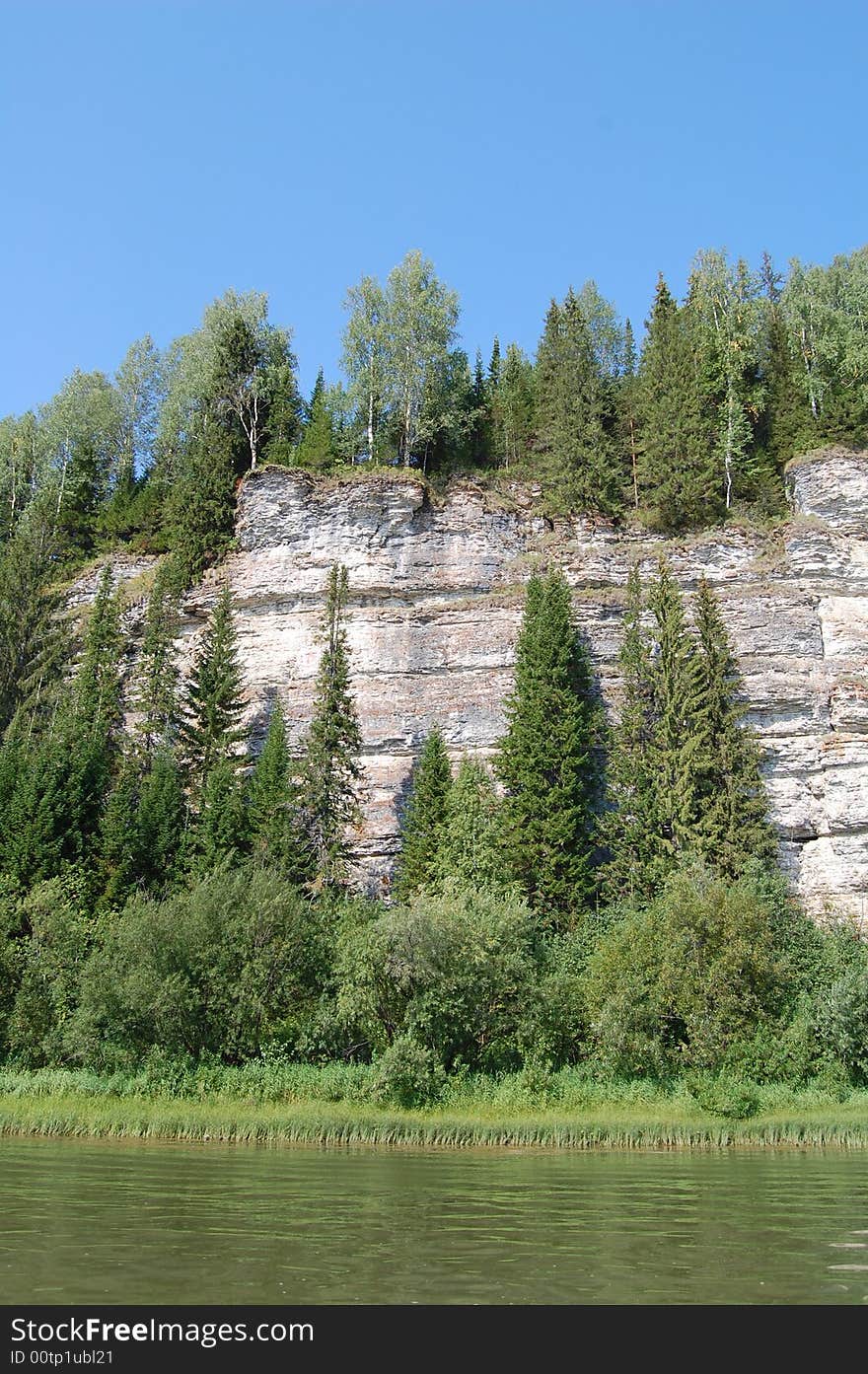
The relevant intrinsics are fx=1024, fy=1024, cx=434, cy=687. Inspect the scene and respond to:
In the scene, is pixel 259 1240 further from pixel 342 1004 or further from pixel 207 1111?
pixel 342 1004

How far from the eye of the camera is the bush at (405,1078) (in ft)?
108

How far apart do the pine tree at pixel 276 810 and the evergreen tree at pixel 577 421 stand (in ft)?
76.8

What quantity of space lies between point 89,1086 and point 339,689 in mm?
22781

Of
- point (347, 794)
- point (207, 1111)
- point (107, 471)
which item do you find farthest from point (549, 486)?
point (207, 1111)

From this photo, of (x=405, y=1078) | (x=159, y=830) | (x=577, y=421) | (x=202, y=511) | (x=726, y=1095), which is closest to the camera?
(x=726, y=1095)

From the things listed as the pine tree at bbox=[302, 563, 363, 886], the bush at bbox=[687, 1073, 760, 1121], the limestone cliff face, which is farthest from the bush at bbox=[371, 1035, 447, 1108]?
the limestone cliff face

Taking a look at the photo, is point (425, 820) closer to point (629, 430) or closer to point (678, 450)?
point (678, 450)

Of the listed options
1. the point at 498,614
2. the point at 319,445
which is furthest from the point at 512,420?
the point at 498,614

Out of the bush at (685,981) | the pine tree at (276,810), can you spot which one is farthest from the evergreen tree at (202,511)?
the bush at (685,981)

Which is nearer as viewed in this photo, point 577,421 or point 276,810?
point 276,810

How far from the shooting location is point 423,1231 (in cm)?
1370

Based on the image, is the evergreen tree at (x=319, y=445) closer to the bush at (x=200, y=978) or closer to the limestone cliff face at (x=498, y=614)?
the limestone cliff face at (x=498, y=614)

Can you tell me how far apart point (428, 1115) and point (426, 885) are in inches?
535

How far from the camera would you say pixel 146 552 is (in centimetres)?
6781
